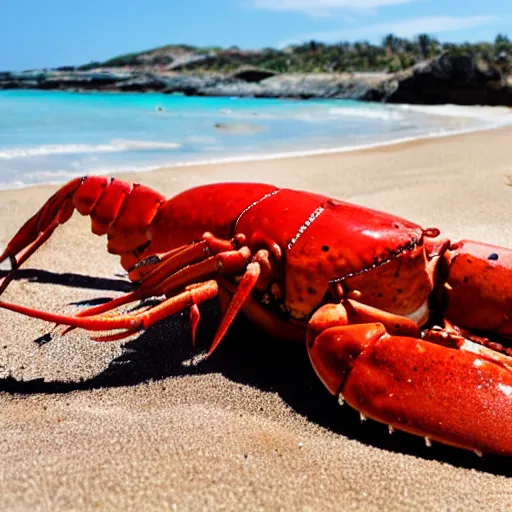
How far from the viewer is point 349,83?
4381 centimetres

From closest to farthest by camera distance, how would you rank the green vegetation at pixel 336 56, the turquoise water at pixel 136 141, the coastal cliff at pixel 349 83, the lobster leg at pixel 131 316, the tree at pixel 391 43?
the lobster leg at pixel 131 316 → the turquoise water at pixel 136 141 → the coastal cliff at pixel 349 83 → the green vegetation at pixel 336 56 → the tree at pixel 391 43

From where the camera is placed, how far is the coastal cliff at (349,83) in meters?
33.9

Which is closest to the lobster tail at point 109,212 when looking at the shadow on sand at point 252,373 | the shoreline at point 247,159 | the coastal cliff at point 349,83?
the shadow on sand at point 252,373

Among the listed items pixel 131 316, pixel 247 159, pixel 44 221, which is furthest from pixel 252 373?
pixel 247 159

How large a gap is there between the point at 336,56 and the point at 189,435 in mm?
68561

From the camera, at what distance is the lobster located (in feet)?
5.76

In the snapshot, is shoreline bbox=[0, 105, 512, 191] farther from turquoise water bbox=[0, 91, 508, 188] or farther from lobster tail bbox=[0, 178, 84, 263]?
lobster tail bbox=[0, 178, 84, 263]

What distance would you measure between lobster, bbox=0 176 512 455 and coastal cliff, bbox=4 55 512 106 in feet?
109

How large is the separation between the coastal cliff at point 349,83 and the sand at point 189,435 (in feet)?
110

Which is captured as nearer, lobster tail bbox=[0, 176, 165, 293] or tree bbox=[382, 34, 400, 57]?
lobster tail bbox=[0, 176, 165, 293]

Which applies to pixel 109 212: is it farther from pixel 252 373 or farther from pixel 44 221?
pixel 252 373

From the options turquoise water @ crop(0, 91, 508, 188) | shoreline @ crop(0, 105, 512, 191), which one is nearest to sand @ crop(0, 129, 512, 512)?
shoreline @ crop(0, 105, 512, 191)

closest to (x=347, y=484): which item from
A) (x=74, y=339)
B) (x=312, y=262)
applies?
(x=312, y=262)

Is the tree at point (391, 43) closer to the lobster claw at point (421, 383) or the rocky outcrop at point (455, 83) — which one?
the rocky outcrop at point (455, 83)
